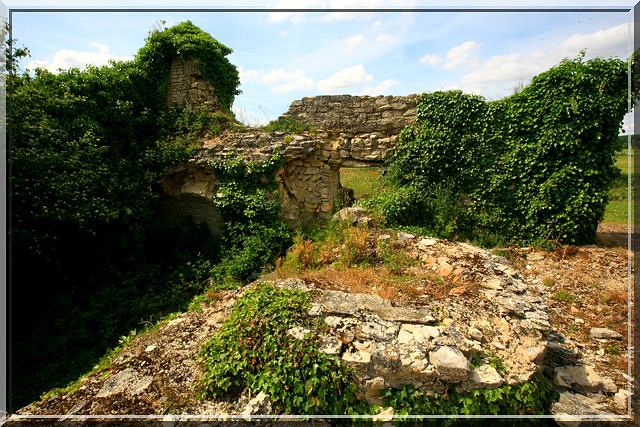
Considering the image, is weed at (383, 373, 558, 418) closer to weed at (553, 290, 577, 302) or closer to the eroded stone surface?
the eroded stone surface

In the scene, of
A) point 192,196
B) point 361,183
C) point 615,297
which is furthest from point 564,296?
point 192,196

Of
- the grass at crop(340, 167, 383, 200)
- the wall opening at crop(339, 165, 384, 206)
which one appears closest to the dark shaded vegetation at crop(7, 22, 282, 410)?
the wall opening at crop(339, 165, 384, 206)

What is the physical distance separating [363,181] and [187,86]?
5.89 metres

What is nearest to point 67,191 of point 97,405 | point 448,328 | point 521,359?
point 97,405

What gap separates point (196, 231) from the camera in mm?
8227

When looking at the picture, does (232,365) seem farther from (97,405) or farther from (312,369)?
(97,405)

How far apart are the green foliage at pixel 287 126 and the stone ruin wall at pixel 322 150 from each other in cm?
Result: 14

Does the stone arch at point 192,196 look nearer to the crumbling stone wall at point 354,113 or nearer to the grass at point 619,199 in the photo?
the crumbling stone wall at point 354,113

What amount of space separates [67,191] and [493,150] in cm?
898

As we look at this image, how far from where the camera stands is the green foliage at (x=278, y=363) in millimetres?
3307

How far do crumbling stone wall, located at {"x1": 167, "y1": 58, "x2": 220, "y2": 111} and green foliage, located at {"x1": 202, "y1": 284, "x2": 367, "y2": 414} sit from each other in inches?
247

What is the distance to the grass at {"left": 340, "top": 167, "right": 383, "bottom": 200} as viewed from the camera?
343 inches

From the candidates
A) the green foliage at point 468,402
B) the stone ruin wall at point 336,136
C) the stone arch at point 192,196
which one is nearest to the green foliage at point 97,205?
the stone arch at point 192,196

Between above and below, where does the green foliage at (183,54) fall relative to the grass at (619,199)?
above
